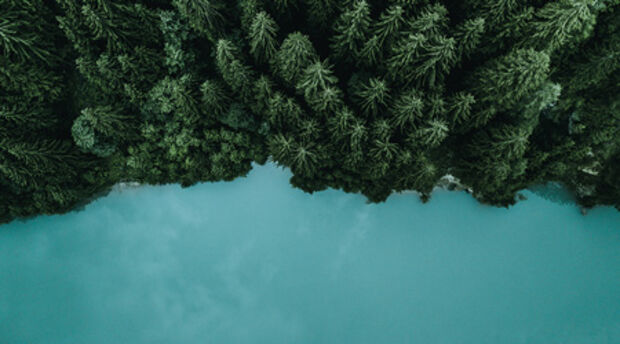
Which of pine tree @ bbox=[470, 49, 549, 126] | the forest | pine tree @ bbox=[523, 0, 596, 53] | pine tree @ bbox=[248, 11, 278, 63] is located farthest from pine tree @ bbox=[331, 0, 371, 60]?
pine tree @ bbox=[523, 0, 596, 53]

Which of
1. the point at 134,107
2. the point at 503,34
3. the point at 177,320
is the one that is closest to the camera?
the point at 503,34

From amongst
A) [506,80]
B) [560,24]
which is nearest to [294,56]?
[506,80]

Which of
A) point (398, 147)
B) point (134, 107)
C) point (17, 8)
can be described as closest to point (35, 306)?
point (134, 107)

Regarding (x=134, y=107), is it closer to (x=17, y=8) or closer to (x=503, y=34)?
(x=17, y=8)

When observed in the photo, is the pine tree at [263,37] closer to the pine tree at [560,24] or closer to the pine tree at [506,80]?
the pine tree at [506,80]

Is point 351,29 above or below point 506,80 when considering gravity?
above

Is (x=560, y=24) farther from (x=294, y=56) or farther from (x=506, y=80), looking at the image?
(x=294, y=56)

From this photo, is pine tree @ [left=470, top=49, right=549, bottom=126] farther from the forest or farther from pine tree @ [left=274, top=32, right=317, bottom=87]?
pine tree @ [left=274, top=32, right=317, bottom=87]

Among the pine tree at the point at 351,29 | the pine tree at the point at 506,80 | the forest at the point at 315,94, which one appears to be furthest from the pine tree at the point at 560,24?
the pine tree at the point at 351,29

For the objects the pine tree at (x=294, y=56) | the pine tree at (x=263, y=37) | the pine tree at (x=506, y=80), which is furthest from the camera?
the pine tree at (x=263, y=37)
